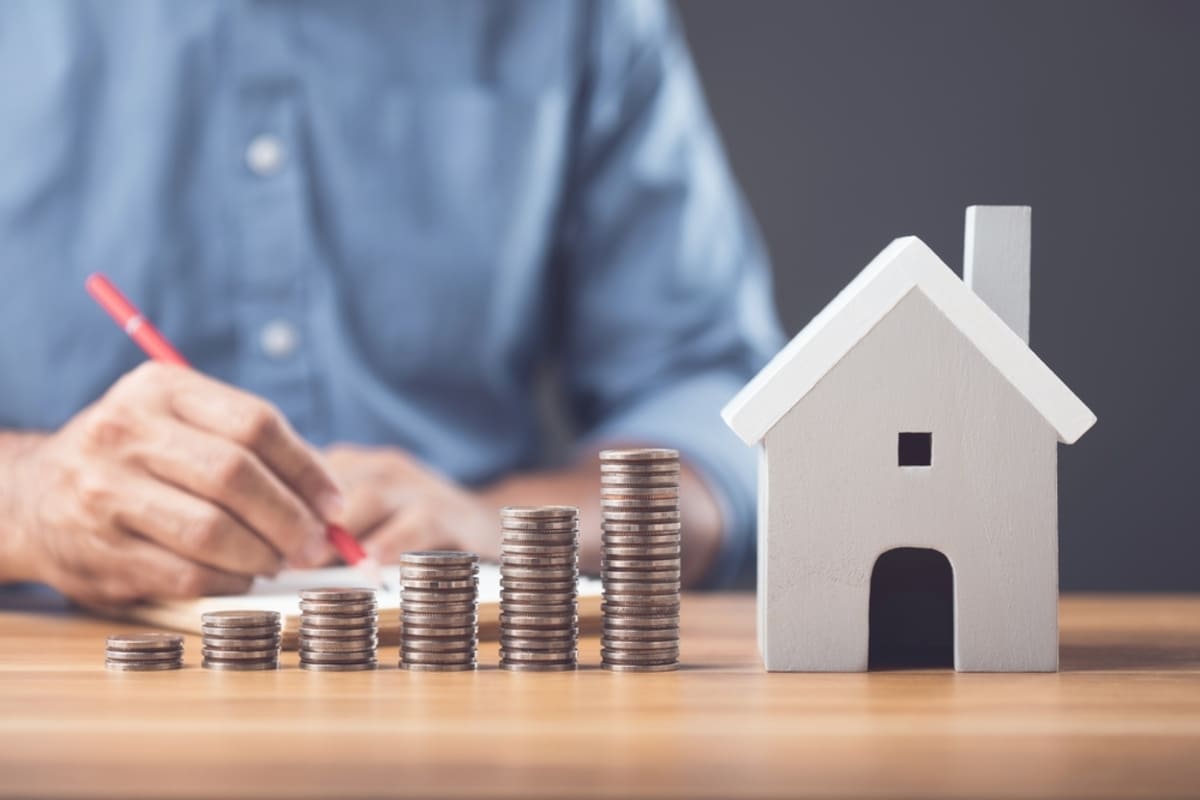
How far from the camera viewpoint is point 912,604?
1.21 m

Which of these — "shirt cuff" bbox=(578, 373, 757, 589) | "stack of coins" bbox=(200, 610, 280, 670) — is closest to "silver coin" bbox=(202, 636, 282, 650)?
"stack of coins" bbox=(200, 610, 280, 670)

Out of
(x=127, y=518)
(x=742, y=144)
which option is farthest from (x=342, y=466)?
(x=742, y=144)

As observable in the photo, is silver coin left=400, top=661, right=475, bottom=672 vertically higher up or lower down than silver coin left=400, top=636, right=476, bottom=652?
lower down

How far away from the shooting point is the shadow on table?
1183 millimetres

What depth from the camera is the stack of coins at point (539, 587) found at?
1131 mm

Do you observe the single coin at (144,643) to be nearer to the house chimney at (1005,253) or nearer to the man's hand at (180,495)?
the man's hand at (180,495)

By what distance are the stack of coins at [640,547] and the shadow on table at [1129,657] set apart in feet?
1.00

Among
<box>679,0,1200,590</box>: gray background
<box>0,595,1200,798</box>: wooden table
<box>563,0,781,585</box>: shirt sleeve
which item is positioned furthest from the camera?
<box>679,0,1200,590</box>: gray background

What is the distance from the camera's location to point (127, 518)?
4.83 ft

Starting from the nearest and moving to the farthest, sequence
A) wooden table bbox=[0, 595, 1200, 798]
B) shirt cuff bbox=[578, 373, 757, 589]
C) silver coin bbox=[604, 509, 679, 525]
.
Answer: wooden table bbox=[0, 595, 1200, 798]
silver coin bbox=[604, 509, 679, 525]
shirt cuff bbox=[578, 373, 757, 589]

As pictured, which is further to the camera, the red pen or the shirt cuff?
the shirt cuff

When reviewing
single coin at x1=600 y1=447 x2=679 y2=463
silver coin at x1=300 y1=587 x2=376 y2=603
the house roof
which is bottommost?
silver coin at x1=300 y1=587 x2=376 y2=603

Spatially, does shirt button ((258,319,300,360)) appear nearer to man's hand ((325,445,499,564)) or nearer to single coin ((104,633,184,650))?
man's hand ((325,445,499,564))

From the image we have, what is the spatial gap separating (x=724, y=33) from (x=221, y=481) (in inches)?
87.2
